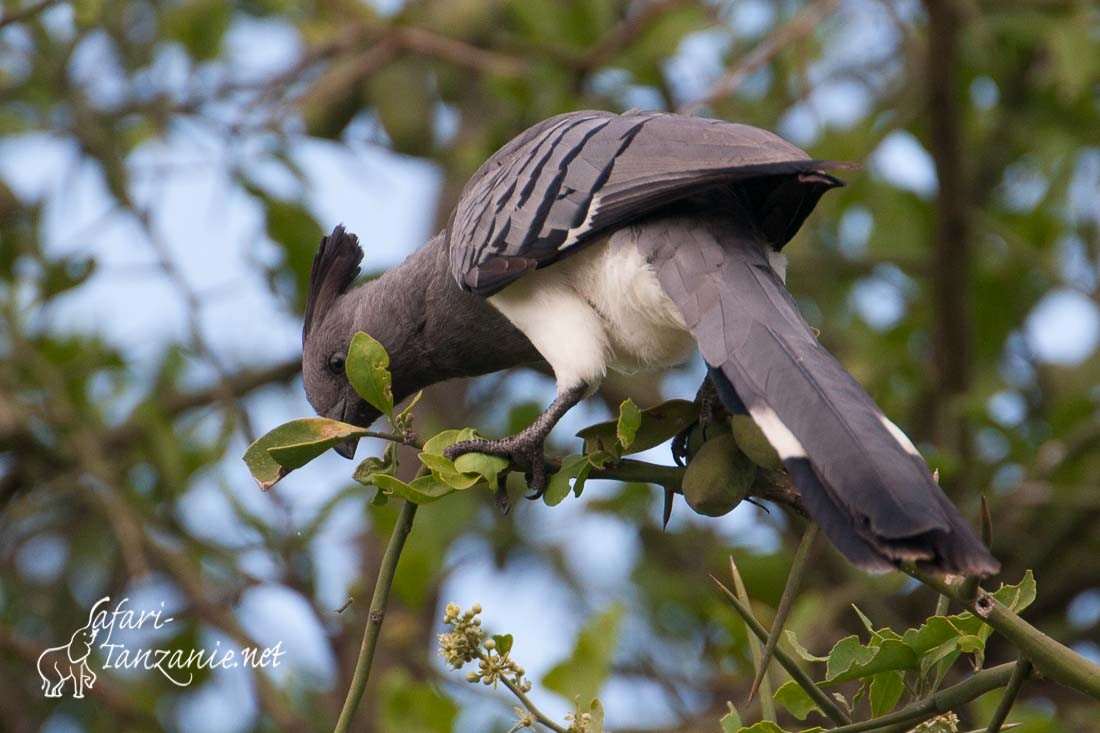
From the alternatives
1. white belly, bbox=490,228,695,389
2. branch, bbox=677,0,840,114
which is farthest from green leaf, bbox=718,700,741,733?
branch, bbox=677,0,840,114

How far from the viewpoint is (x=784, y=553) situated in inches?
169

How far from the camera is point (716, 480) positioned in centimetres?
199

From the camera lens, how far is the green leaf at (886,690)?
1.85m

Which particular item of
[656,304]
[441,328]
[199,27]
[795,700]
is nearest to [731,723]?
[795,700]

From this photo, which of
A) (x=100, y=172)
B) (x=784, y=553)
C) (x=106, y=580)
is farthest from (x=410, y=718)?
(x=100, y=172)

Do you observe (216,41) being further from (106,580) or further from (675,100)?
(106,580)

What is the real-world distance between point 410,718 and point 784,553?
1.76m

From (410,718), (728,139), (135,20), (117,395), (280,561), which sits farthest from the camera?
(135,20)

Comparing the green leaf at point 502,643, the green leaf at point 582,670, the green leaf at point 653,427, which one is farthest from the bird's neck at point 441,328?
the green leaf at point 502,643

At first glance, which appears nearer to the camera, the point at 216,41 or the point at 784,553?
the point at 784,553

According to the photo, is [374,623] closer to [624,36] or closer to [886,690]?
[886,690]

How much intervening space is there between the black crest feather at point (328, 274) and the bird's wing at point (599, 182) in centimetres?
60

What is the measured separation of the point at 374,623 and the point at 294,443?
1.03 feet

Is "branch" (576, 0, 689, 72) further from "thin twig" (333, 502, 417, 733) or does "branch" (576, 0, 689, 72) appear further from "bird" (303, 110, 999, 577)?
"thin twig" (333, 502, 417, 733)
